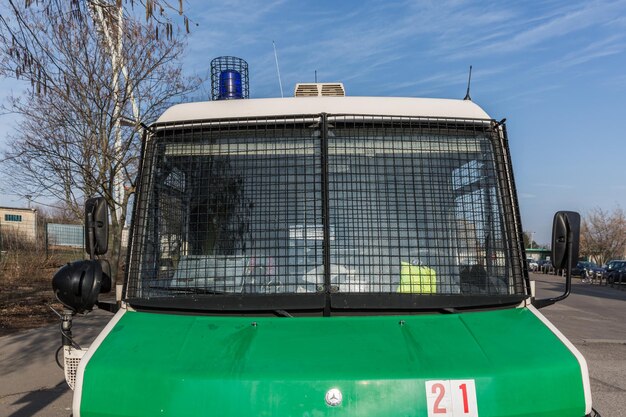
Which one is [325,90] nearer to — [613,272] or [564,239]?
[564,239]

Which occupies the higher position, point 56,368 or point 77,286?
point 77,286

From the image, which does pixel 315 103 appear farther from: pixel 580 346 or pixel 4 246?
pixel 4 246

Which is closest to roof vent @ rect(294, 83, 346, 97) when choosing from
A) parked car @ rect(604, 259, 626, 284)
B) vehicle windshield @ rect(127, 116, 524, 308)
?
vehicle windshield @ rect(127, 116, 524, 308)

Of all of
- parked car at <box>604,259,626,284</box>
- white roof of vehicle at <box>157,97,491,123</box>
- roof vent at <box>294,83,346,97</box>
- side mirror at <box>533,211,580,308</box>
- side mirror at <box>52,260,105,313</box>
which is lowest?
parked car at <box>604,259,626,284</box>

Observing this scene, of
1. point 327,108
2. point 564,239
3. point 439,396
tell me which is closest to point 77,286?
point 327,108

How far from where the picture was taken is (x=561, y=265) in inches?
113

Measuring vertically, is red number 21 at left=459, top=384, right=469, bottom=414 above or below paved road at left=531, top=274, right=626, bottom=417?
above

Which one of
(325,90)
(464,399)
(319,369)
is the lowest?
(464,399)

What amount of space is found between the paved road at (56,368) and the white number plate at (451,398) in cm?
454

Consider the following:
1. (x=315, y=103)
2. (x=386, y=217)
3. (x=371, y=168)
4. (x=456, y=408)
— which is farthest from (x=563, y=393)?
(x=315, y=103)

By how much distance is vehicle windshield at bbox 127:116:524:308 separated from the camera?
2818 mm

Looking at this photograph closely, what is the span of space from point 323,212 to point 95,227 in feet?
3.87

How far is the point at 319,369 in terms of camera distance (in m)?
2.09

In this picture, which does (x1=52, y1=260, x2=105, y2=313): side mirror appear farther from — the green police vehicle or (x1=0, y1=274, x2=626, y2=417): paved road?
(x1=0, y1=274, x2=626, y2=417): paved road
